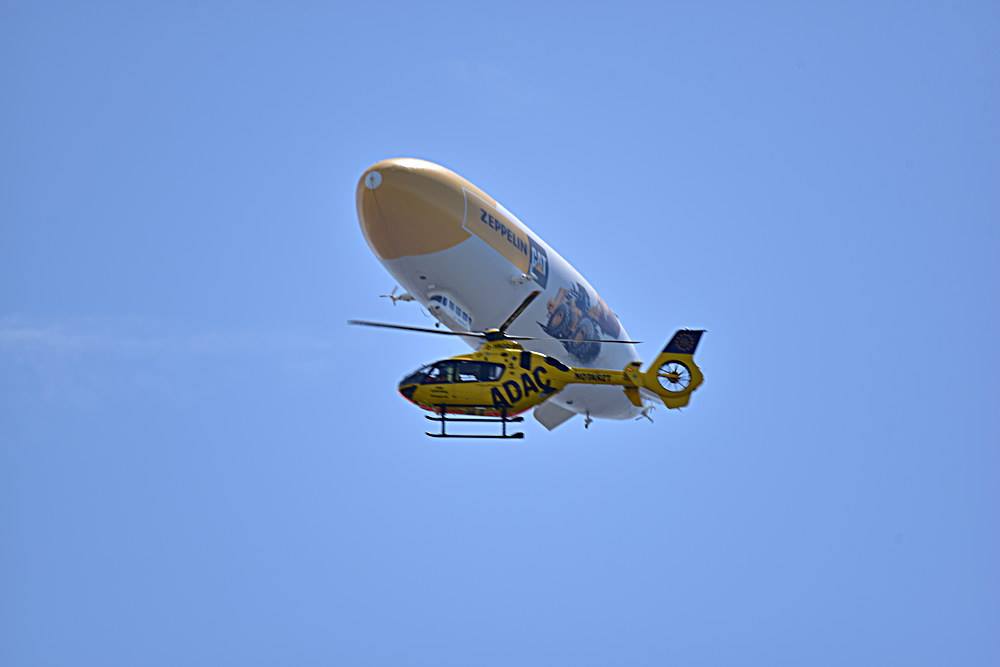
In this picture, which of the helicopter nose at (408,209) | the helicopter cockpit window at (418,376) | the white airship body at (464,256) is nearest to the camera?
the helicopter cockpit window at (418,376)

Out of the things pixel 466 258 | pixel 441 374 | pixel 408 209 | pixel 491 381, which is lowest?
pixel 491 381

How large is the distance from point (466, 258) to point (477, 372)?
639cm

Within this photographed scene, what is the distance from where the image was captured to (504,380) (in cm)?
4825

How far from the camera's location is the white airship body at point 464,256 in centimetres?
5184

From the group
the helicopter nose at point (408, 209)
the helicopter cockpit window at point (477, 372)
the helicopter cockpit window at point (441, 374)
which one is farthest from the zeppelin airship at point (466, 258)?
the helicopter cockpit window at point (441, 374)

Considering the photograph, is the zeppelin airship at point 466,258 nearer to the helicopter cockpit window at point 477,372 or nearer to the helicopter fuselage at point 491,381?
the helicopter fuselage at point 491,381

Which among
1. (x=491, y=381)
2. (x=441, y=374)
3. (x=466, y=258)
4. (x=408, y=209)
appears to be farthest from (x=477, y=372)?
(x=408, y=209)

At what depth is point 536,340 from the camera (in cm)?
5669

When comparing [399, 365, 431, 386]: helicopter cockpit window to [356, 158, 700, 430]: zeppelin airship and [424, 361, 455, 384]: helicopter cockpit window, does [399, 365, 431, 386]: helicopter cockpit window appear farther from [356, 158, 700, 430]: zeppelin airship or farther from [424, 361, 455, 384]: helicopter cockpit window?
[356, 158, 700, 430]: zeppelin airship

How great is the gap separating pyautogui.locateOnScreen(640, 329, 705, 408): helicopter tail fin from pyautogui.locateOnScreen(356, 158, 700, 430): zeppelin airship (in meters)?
0.90

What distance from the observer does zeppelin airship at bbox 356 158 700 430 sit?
170ft

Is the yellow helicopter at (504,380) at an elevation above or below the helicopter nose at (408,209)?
below

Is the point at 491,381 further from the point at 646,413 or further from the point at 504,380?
the point at 646,413

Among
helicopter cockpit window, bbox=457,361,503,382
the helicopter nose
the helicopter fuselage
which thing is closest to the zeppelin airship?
the helicopter nose
